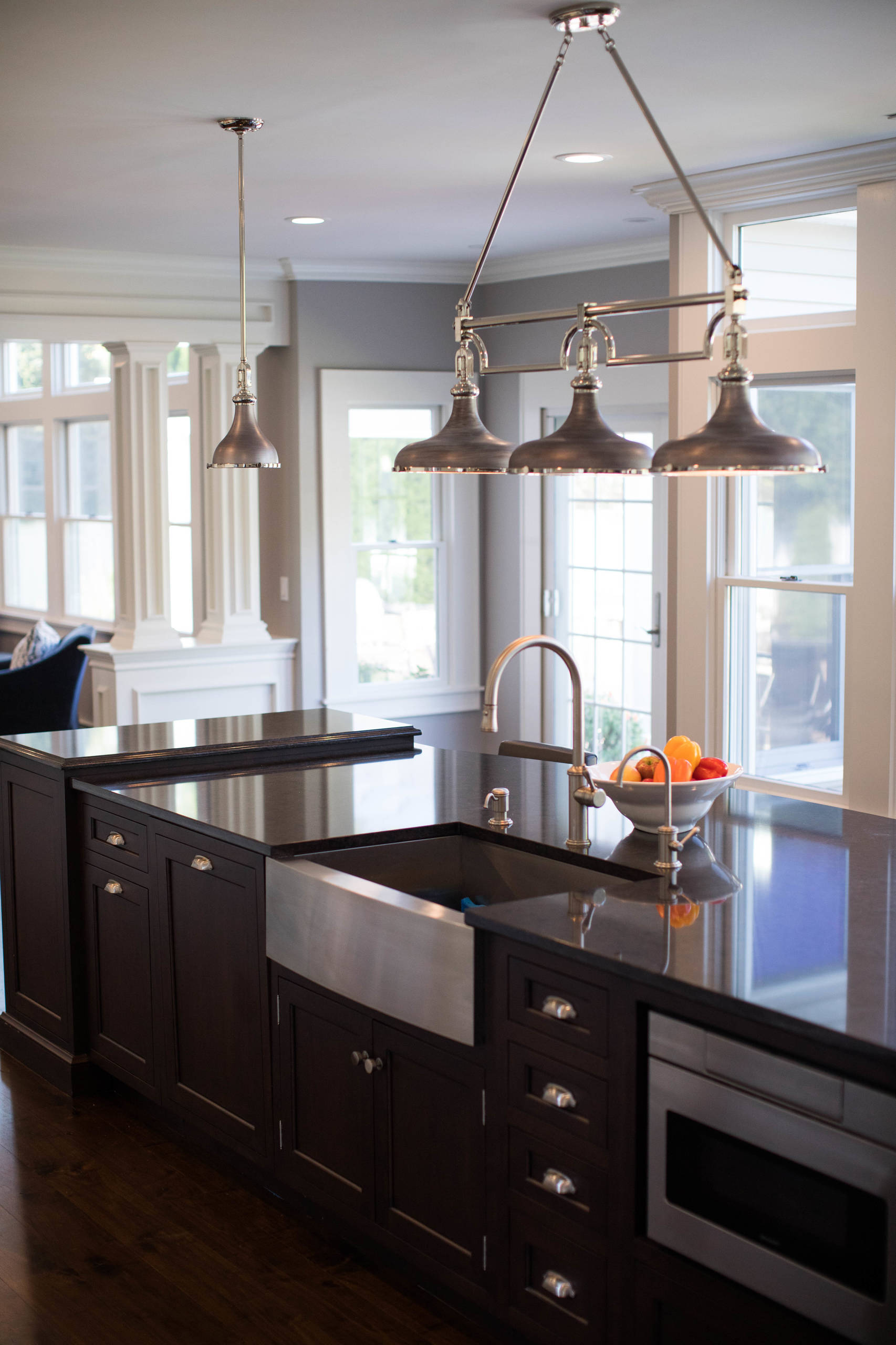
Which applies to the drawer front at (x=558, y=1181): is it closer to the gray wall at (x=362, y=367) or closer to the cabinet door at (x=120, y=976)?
the cabinet door at (x=120, y=976)

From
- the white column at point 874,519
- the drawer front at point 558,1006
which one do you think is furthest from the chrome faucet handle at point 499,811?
the white column at point 874,519

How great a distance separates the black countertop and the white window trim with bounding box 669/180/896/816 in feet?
4.10

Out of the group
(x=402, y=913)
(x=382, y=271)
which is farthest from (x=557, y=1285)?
(x=382, y=271)

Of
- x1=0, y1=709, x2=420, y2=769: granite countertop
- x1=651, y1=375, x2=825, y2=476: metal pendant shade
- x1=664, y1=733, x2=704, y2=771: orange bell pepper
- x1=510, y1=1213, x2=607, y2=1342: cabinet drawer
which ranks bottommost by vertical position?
x1=510, y1=1213, x2=607, y2=1342: cabinet drawer

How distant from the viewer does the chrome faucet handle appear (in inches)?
119

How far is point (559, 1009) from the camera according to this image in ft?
A: 7.36

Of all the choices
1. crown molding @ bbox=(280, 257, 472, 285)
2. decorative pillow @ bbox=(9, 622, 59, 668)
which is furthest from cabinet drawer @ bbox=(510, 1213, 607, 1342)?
decorative pillow @ bbox=(9, 622, 59, 668)

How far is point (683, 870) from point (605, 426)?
86 centimetres

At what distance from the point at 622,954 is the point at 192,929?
1390mm

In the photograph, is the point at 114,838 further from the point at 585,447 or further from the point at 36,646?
the point at 36,646

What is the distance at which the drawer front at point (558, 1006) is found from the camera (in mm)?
2184

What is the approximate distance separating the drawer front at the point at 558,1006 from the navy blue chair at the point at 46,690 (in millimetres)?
4992

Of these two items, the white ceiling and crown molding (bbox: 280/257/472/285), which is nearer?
the white ceiling

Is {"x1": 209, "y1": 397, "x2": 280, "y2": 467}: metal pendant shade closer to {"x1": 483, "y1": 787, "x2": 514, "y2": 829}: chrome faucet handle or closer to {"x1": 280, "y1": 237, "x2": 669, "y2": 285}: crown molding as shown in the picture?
{"x1": 483, "y1": 787, "x2": 514, "y2": 829}: chrome faucet handle
